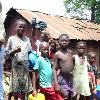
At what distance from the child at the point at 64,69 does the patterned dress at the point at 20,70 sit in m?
0.52

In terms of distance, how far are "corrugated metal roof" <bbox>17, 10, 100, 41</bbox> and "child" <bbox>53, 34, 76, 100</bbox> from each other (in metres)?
10.8

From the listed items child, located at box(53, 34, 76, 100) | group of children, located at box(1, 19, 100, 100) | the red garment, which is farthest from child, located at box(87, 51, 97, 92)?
the red garment

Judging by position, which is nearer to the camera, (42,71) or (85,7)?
(42,71)

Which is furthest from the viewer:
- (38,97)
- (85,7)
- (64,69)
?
(85,7)

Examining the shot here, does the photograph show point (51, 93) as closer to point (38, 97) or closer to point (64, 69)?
point (38, 97)

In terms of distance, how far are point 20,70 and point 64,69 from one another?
0.78 m

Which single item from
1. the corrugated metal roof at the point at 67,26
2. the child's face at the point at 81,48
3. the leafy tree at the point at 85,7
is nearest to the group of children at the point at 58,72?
the child's face at the point at 81,48

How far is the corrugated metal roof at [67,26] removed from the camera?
18138mm

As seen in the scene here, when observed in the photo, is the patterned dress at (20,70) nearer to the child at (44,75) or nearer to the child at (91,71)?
the child at (44,75)

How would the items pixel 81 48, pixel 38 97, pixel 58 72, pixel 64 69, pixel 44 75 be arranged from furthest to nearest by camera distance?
pixel 81 48 → pixel 58 72 → pixel 64 69 → pixel 44 75 → pixel 38 97

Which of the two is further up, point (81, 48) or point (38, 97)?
point (81, 48)

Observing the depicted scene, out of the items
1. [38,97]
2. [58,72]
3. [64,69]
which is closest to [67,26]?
[58,72]

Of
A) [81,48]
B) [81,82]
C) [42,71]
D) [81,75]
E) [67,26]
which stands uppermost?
[67,26]

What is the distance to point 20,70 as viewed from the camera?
18.6 feet
